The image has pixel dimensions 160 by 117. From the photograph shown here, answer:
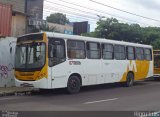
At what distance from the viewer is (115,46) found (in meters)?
19.5

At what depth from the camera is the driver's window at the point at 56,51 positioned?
1488 centimetres

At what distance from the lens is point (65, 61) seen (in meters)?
15.6

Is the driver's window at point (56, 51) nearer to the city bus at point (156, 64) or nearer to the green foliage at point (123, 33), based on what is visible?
the city bus at point (156, 64)

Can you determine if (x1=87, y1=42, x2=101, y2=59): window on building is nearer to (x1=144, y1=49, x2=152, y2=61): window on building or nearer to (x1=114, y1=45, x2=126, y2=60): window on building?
(x1=114, y1=45, x2=126, y2=60): window on building

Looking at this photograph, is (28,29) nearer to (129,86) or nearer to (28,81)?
(129,86)

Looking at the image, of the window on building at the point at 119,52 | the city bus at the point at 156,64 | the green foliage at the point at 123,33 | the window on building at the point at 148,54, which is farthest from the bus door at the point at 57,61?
the green foliage at the point at 123,33

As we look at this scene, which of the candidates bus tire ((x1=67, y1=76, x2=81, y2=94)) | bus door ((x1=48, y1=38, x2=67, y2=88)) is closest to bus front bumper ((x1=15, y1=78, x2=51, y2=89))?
bus door ((x1=48, y1=38, x2=67, y2=88))

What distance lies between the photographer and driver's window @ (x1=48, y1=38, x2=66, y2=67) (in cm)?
1488

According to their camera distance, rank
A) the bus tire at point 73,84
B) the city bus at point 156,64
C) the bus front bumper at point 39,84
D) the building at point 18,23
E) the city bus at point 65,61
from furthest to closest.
→ the city bus at point 156,64 → the building at point 18,23 → the bus tire at point 73,84 → the city bus at point 65,61 → the bus front bumper at point 39,84

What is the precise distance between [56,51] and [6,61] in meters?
4.12

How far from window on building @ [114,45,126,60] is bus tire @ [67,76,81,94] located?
4.03 meters

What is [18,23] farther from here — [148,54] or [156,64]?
[156,64]

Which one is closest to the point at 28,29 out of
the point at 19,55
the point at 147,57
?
the point at 147,57

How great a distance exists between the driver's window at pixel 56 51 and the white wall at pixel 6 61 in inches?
156
